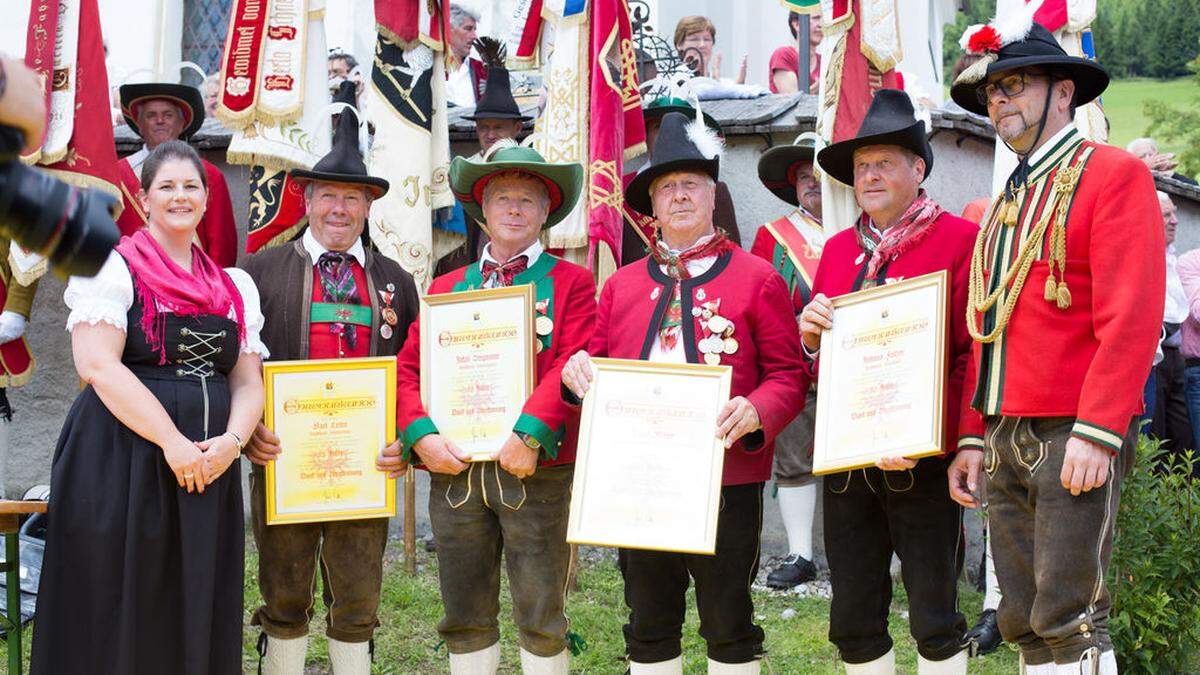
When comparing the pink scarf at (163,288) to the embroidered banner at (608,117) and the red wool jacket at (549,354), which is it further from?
the embroidered banner at (608,117)

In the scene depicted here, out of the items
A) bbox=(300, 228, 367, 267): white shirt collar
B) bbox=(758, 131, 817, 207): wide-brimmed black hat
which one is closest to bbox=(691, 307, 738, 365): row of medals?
bbox=(300, 228, 367, 267): white shirt collar

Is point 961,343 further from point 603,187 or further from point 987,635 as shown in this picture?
point 603,187

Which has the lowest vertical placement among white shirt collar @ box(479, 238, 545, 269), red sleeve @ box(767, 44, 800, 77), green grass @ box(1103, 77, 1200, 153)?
white shirt collar @ box(479, 238, 545, 269)

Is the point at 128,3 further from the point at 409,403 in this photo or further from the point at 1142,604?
the point at 1142,604

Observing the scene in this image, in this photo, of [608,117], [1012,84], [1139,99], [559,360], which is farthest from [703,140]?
[1139,99]

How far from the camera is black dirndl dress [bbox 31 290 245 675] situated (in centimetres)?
471

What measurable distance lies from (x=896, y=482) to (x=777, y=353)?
653 mm

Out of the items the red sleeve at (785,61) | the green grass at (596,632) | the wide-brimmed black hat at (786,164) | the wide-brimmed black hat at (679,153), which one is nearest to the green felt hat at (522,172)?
the wide-brimmed black hat at (679,153)

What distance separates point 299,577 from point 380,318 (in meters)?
1.14

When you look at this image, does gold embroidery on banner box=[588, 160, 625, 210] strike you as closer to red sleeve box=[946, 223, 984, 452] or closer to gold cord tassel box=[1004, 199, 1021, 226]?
red sleeve box=[946, 223, 984, 452]

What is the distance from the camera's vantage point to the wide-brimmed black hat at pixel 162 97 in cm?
731

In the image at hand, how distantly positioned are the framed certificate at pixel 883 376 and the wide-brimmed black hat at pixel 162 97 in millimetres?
4373

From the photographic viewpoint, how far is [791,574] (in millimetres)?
7145

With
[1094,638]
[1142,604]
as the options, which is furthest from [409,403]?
[1142,604]
